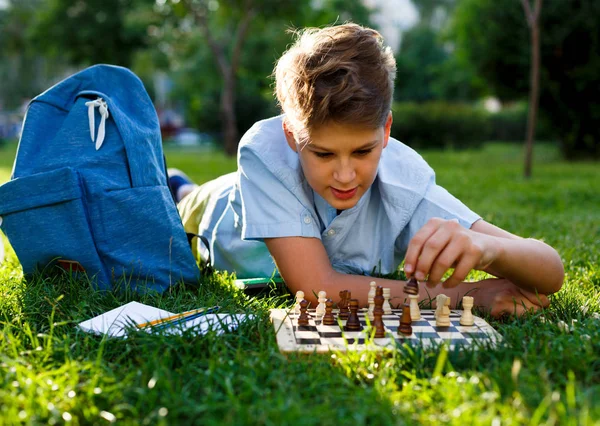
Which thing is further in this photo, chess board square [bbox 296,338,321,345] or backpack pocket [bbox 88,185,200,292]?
backpack pocket [bbox 88,185,200,292]

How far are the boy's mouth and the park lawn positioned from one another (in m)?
0.54

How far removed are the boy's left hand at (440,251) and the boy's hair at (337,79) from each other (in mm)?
532

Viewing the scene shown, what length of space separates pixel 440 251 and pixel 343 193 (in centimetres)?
57

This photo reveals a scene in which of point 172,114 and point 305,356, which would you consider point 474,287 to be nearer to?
point 305,356

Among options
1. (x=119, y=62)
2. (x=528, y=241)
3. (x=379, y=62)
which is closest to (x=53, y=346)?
(x=379, y=62)

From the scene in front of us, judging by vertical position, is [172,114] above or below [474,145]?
below

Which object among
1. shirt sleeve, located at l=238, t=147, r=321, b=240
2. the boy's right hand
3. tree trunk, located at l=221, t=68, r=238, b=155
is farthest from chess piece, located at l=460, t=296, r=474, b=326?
tree trunk, located at l=221, t=68, r=238, b=155

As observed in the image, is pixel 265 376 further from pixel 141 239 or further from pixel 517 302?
pixel 141 239

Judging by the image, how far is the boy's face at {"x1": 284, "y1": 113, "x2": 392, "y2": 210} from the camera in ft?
8.16

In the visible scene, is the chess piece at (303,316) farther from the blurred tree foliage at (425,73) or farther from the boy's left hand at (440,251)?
the blurred tree foliage at (425,73)

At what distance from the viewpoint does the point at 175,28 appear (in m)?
20.8

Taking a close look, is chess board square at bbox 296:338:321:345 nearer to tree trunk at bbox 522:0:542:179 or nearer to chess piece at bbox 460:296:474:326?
chess piece at bbox 460:296:474:326

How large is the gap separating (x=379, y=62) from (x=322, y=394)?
1.45 metres

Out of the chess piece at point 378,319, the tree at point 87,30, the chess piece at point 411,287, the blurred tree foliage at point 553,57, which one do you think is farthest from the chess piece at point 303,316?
the tree at point 87,30
